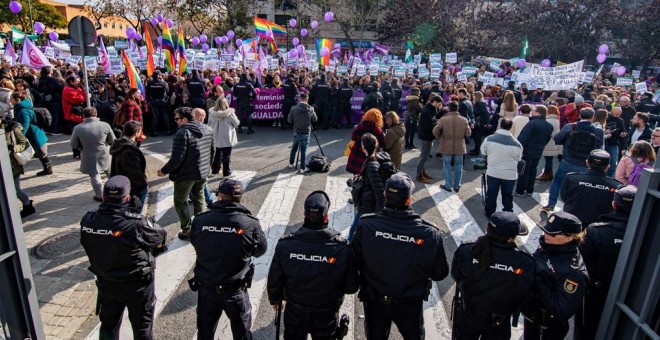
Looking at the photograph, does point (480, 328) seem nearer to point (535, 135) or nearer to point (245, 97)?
point (535, 135)

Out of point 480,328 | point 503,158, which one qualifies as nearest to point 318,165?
point 503,158

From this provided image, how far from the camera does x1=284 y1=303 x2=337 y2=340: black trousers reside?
3.66 m

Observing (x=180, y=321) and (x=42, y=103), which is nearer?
(x=180, y=321)

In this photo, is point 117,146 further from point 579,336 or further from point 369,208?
point 579,336

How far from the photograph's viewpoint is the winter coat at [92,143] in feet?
24.8

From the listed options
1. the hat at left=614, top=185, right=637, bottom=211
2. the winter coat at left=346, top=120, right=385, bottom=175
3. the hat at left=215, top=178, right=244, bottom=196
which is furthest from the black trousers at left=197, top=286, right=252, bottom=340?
the winter coat at left=346, top=120, right=385, bottom=175

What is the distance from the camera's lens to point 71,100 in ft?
40.7

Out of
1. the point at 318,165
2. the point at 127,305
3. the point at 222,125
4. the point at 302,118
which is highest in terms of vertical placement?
the point at 302,118

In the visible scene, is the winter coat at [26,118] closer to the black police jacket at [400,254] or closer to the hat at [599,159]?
the black police jacket at [400,254]

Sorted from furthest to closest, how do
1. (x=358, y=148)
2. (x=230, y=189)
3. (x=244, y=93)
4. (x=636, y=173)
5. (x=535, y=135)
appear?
(x=244, y=93) → (x=535, y=135) → (x=358, y=148) → (x=636, y=173) → (x=230, y=189)

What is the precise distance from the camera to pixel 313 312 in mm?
3650

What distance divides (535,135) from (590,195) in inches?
137

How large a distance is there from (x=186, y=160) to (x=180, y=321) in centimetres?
260

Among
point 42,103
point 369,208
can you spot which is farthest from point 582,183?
point 42,103
